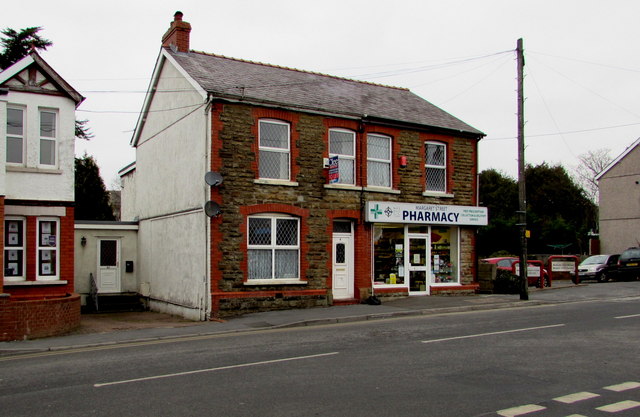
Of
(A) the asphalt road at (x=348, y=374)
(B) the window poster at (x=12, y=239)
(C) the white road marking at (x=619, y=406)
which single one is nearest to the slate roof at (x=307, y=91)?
(B) the window poster at (x=12, y=239)

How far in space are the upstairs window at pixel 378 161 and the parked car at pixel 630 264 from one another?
662 inches

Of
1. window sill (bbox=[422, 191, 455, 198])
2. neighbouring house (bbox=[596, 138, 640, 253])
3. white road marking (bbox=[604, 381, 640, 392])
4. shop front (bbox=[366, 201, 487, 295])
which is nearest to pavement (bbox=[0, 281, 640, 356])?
shop front (bbox=[366, 201, 487, 295])

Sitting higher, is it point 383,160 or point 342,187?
point 383,160

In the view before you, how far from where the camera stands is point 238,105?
1823cm

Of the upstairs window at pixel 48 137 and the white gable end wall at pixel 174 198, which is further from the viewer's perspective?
the white gable end wall at pixel 174 198

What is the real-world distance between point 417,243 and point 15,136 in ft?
44.0

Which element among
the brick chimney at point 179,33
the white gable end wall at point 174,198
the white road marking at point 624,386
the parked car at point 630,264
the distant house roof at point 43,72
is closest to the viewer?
the white road marking at point 624,386

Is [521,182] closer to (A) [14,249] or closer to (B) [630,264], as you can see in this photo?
(B) [630,264]

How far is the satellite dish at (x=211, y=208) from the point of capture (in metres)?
17.3

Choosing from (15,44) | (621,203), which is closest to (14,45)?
(15,44)

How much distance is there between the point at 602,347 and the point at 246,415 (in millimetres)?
7284

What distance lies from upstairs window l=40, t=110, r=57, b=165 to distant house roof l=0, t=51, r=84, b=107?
0.71 metres

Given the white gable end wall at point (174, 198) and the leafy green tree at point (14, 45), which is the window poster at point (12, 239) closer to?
the white gable end wall at point (174, 198)

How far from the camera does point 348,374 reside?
28.9ft
